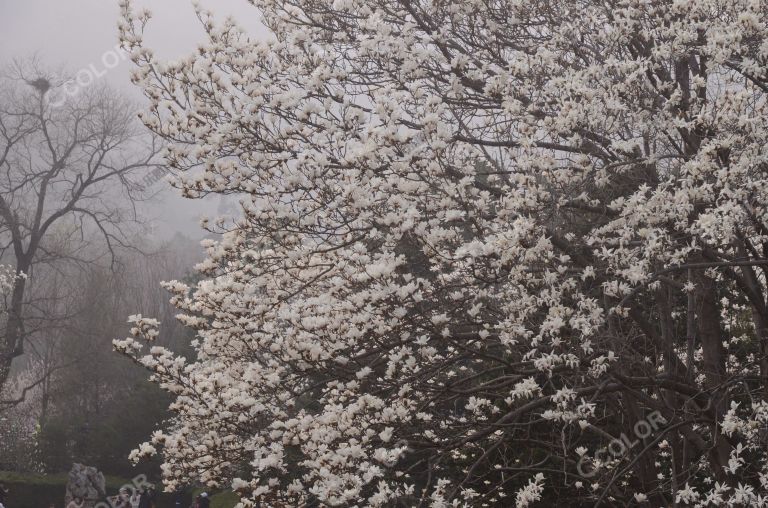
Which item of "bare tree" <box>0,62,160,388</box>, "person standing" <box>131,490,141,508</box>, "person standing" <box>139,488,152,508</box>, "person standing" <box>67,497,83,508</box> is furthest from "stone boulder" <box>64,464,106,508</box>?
"bare tree" <box>0,62,160,388</box>

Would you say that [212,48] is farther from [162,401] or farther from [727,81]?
[162,401]

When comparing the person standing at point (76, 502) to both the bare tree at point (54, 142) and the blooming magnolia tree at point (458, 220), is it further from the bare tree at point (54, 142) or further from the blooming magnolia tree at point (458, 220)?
the blooming magnolia tree at point (458, 220)

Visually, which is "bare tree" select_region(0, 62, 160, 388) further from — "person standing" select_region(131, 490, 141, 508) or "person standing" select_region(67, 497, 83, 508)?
"person standing" select_region(131, 490, 141, 508)

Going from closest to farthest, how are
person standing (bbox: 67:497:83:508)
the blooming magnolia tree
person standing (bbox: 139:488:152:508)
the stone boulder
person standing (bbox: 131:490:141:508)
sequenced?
the blooming magnolia tree < person standing (bbox: 67:497:83:508) < person standing (bbox: 131:490:141:508) < the stone boulder < person standing (bbox: 139:488:152:508)

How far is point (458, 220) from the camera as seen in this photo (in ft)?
20.7

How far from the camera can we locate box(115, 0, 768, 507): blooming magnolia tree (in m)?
5.55

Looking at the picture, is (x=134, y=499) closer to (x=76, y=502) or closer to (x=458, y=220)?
(x=76, y=502)

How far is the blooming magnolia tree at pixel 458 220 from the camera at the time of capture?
5.55 m

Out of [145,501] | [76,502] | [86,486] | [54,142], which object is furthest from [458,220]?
[54,142]

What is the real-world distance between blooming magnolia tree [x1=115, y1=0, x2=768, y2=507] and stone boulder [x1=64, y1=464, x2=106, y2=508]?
12.8 m

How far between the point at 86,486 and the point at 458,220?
16.1 m

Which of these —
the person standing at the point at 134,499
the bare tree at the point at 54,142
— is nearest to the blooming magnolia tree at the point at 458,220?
the person standing at the point at 134,499

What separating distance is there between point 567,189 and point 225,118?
304 centimetres

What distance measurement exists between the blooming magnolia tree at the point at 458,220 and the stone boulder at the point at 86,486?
12.8 m
